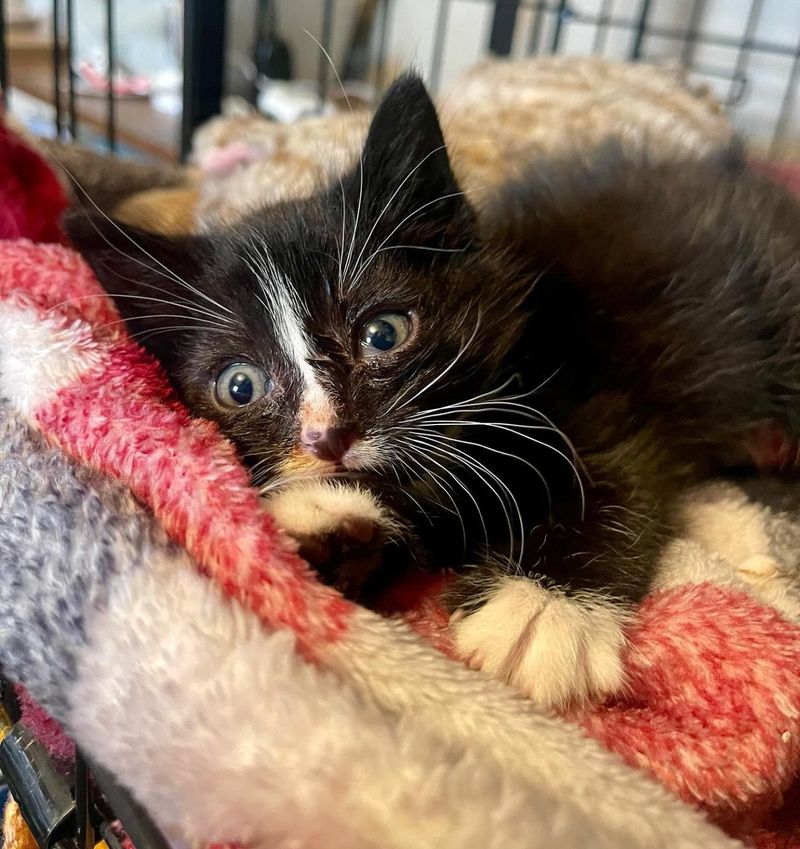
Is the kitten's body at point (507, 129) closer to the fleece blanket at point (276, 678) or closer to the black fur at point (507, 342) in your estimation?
the black fur at point (507, 342)

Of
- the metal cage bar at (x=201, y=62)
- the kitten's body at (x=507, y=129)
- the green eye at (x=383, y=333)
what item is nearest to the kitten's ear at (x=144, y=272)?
the green eye at (x=383, y=333)

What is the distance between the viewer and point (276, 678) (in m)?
0.60

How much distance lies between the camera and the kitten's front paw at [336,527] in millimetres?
801

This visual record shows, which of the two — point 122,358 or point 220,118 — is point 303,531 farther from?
point 220,118

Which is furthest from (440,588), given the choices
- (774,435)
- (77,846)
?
(774,435)

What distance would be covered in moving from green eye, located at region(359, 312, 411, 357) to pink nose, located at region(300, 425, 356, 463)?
118 mm

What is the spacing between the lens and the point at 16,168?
1184 mm

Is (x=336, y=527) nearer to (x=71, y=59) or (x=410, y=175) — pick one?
(x=410, y=175)

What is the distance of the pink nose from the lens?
0.82m

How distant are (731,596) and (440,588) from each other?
1.05 ft

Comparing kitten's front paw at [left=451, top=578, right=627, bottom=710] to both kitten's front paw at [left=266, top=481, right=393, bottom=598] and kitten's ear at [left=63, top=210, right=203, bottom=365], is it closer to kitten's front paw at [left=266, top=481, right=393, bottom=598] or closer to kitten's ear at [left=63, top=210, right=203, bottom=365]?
kitten's front paw at [left=266, top=481, right=393, bottom=598]

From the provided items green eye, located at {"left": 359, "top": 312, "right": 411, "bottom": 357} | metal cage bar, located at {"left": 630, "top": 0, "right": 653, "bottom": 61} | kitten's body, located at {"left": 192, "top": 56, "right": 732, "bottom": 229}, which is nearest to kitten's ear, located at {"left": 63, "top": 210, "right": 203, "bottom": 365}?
green eye, located at {"left": 359, "top": 312, "right": 411, "bottom": 357}

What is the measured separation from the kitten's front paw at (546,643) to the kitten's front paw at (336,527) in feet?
0.39

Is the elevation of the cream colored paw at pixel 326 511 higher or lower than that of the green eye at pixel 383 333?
lower
